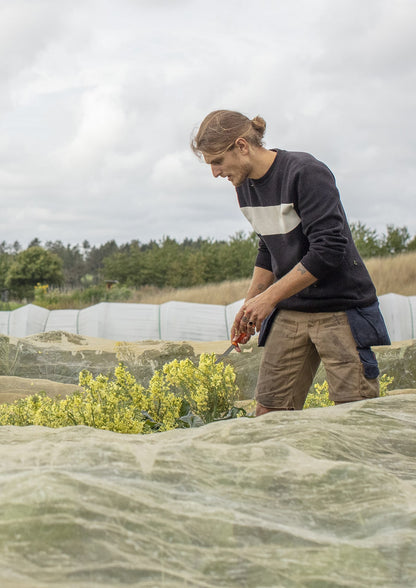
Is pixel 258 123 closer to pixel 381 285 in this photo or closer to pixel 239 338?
pixel 239 338

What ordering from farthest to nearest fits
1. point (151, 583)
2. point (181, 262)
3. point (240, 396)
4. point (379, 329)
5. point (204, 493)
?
1. point (181, 262)
2. point (240, 396)
3. point (379, 329)
4. point (204, 493)
5. point (151, 583)

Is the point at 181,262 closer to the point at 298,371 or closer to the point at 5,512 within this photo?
the point at 298,371

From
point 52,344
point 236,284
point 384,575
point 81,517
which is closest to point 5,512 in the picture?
point 81,517

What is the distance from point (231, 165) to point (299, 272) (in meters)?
0.61

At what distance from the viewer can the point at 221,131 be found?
2727 mm

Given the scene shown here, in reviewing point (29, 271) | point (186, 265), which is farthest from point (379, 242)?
point (29, 271)

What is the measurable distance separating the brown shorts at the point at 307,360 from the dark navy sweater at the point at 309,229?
80mm

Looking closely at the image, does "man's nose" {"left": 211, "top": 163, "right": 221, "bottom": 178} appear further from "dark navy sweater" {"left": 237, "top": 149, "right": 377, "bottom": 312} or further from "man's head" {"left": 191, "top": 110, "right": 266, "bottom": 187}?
"dark navy sweater" {"left": 237, "top": 149, "right": 377, "bottom": 312}

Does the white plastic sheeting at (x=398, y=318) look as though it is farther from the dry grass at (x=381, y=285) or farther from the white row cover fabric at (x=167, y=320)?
the dry grass at (x=381, y=285)

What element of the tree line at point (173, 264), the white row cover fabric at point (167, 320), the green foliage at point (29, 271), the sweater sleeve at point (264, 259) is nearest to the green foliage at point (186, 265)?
the tree line at point (173, 264)

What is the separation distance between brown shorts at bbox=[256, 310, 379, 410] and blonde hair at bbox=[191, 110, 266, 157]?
888 millimetres

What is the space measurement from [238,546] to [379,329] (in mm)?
1855

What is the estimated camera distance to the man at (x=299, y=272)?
2.70 m

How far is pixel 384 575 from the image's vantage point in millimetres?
1198
